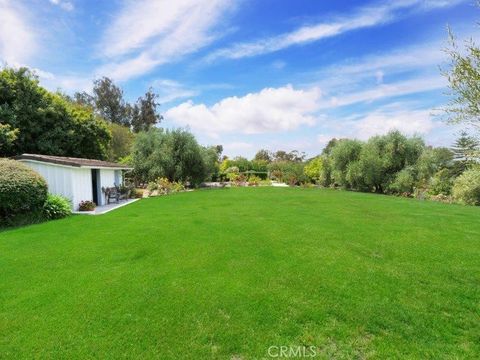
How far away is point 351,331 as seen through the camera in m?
3.28

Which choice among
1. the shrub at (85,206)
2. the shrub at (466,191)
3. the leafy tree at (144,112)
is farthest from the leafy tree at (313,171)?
the leafy tree at (144,112)

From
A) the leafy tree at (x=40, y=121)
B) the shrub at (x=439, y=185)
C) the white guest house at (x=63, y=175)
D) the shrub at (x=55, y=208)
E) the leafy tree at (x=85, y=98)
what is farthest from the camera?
the leafy tree at (x=85, y=98)

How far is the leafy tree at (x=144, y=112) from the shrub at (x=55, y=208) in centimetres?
3534

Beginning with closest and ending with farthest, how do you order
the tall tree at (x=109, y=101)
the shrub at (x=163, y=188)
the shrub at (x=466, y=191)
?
1. the shrub at (x=466, y=191)
2. the shrub at (x=163, y=188)
3. the tall tree at (x=109, y=101)

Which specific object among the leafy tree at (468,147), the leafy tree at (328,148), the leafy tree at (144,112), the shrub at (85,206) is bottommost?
the shrub at (85,206)

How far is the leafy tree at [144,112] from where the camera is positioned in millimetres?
44375

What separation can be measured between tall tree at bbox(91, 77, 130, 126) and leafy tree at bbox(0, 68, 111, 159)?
21375 mm

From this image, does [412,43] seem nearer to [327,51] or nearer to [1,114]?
[327,51]

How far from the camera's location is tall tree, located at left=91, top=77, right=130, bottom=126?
135 feet

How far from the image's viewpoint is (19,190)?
30.4 ft

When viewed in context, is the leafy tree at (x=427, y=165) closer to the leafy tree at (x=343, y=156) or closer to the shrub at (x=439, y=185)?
the shrub at (x=439, y=185)

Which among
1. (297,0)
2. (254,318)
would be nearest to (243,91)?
(297,0)

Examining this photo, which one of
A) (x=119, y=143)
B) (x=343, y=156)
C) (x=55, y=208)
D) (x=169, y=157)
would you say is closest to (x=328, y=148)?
(x=343, y=156)

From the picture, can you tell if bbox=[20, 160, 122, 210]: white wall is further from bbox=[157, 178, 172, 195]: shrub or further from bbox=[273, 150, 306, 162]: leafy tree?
bbox=[273, 150, 306, 162]: leafy tree
